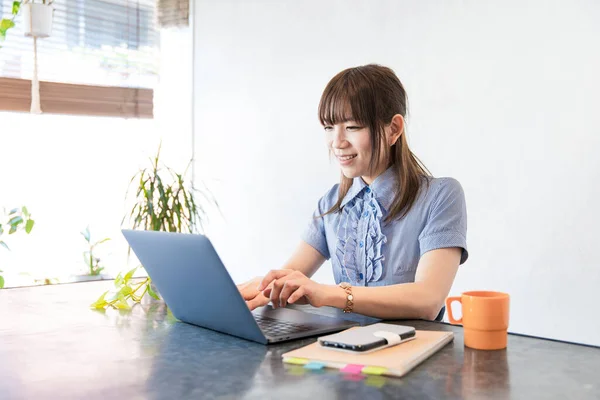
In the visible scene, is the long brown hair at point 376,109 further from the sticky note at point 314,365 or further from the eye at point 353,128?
the sticky note at point 314,365

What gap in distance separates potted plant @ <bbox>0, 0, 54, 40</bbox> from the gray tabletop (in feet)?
8.62

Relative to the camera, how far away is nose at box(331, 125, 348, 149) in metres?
1.88

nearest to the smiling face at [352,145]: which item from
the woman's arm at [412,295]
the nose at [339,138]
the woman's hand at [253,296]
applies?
the nose at [339,138]

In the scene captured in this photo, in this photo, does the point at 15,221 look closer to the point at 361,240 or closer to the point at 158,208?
the point at 158,208

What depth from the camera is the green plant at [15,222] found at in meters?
3.64

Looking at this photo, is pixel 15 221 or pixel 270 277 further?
pixel 15 221

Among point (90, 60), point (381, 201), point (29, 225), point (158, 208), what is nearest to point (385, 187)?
point (381, 201)

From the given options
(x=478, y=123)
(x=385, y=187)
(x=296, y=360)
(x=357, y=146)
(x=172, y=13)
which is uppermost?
(x=172, y=13)

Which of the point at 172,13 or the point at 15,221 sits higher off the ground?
the point at 172,13

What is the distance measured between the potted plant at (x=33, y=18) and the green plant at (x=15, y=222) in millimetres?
915

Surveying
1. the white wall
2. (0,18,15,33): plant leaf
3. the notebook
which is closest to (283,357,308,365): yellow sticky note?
the notebook

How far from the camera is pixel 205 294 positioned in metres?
1.30

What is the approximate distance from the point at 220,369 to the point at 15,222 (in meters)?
2.91

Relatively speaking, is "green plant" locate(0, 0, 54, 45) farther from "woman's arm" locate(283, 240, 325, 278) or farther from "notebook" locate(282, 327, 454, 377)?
"notebook" locate(282, 327, 454, 377)
